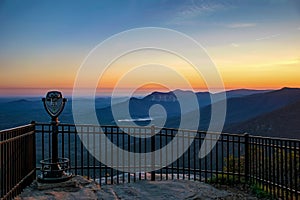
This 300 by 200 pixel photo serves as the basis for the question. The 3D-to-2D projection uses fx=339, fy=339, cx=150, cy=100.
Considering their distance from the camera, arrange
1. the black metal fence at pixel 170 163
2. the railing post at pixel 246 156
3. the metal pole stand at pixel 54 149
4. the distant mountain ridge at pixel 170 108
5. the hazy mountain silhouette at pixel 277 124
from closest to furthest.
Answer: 1. the black metal fence at pixel 170 163
2. the metal pole stand at pixel 54 149
3. the railing post at pixel 246 156
4. the distant mountain ridge at pixel 170 108
5. the hazy mountain silhouette at pixel 277 124

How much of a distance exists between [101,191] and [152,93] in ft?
17.3

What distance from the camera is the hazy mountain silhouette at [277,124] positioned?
27.0 meters

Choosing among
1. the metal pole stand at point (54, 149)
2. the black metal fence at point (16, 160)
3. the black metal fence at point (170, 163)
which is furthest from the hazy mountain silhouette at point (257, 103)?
the black metal fence at point (16, 160)

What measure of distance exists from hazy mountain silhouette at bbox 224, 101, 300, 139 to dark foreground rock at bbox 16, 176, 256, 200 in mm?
20374

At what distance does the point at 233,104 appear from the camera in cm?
4028

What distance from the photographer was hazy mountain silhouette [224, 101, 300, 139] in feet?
88.7

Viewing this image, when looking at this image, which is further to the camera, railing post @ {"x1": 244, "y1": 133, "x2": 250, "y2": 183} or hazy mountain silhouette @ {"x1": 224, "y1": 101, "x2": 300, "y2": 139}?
hazy mountain silhouette @ {"x1": 224, "y1": 101, "x2": 300, "y2": 139}

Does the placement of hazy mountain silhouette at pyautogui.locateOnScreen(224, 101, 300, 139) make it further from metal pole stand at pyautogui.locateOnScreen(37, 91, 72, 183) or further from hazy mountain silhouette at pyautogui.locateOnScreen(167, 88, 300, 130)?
metal pole stand at pyautogui.locateOnScreen(37, 91, 72, 183)

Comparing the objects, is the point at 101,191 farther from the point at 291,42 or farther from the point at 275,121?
the point at 275,121

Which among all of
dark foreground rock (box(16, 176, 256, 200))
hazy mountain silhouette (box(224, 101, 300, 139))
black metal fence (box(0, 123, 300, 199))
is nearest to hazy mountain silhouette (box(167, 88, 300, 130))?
hazy mountain silhouette (box(224, 101, 300, 139))

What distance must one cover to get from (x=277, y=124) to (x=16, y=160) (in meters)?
25.7

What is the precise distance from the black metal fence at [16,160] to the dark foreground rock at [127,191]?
241mm

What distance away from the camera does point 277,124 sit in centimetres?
2831

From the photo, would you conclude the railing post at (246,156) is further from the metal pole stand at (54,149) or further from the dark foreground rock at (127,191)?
the metal pole stand at (54,149)
